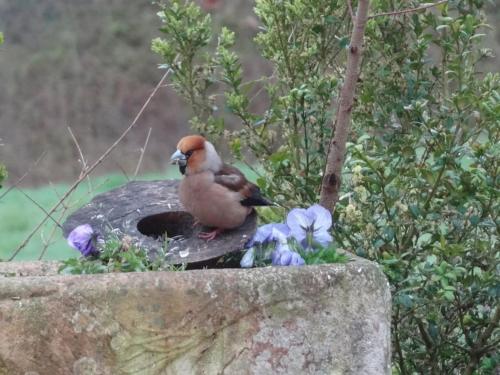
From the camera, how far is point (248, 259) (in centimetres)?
296

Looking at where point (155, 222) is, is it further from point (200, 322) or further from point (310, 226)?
point (200, 322)

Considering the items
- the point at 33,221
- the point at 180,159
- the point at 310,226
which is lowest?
the point at 33,221

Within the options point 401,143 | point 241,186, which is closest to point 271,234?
point 241,186

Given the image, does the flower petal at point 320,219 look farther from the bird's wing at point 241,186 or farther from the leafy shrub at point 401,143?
the leafy shrub at point 401,143

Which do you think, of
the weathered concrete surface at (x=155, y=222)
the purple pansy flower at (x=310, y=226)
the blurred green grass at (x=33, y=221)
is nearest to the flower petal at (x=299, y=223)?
the purple pansy flower at (x=310, y=226)

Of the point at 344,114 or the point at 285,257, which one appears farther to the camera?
the point at 344,114

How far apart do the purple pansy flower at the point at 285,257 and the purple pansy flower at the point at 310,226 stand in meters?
0.07

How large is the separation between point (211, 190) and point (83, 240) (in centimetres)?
42

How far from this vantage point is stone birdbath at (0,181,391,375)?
2.48 m

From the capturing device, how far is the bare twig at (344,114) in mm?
3236

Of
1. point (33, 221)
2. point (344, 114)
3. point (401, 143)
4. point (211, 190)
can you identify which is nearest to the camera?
point (211, 190)

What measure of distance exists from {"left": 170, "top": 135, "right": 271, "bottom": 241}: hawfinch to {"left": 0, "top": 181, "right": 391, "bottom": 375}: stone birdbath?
504mm

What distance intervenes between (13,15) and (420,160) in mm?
10500

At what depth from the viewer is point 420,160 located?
3828 millimetres
